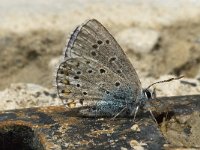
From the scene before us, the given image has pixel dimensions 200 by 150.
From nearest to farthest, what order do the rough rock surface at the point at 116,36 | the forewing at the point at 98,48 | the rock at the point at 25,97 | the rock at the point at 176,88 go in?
the forewing at the point at 98,48, the rock at the point at 25,97, the rock at the point at 176,88, the rough rock surface at the point at 116,36

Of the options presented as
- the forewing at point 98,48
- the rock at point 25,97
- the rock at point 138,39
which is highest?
the rock at point 138,39

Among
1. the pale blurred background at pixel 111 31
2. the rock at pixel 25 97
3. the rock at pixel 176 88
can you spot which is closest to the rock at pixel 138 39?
the pale blurred background at pixel 111 31

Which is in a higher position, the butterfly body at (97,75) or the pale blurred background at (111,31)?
the pale blurred background at (111,31)

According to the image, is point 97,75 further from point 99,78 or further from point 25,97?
point 25,97

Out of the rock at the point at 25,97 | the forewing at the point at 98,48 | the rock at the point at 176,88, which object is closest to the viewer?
the forewing at the point at 98,48

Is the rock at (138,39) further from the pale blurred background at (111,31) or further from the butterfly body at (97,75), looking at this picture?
the butterfly body at (97,75)
